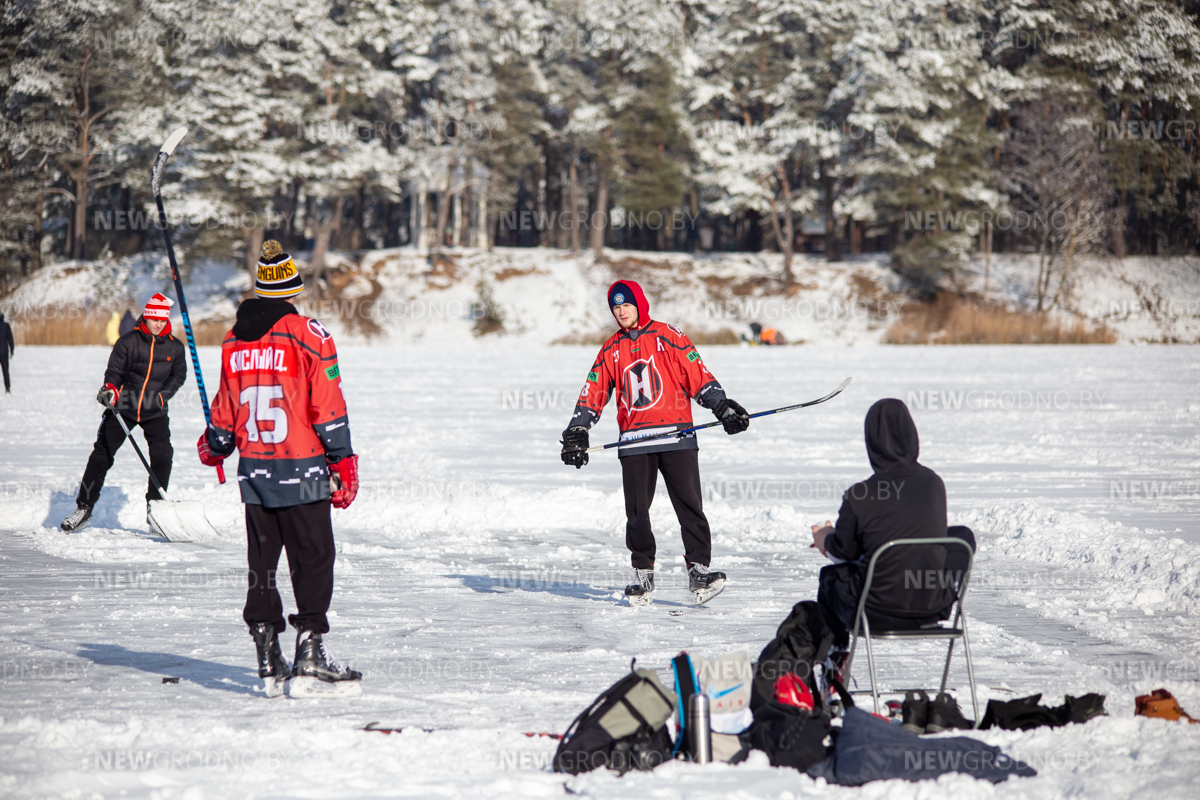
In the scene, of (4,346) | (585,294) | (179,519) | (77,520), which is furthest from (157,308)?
(585,294)

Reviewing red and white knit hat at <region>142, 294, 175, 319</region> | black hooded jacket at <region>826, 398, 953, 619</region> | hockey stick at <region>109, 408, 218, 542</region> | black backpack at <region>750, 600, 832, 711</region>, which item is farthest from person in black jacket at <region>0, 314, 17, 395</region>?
black hooded jacket at <region>826, 398, 953, 619</region>

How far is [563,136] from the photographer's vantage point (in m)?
43.7

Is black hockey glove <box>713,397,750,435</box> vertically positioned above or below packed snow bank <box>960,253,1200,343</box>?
below

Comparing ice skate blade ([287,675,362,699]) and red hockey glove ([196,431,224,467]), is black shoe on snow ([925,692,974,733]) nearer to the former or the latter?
ice skate blade ([287,675,362,699])

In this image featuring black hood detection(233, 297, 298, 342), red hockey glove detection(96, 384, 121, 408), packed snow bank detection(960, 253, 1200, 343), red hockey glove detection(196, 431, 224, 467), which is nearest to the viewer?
black hood detection(233, 297, 298, 342)

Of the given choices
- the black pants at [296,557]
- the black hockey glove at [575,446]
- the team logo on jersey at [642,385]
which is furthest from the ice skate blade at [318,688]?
the team logo on jersey at [642,385]

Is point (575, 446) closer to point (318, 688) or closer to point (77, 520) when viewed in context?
point (318, 688)

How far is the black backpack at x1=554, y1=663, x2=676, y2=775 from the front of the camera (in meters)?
3.55

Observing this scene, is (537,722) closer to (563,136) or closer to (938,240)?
(938,240)

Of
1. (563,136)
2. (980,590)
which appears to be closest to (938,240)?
(563,136)

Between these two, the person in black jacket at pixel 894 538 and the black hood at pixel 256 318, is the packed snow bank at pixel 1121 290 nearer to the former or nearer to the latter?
the person in black jacket at pixel 894 538

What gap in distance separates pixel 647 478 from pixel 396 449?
23.0ft

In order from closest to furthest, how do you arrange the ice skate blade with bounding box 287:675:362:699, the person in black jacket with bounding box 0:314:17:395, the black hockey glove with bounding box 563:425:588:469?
the ice skate blade with bounding box 287:675:362:699
the black hockey glove with bounding box 563:425:588:469
the person in black jacket with bounding box 0:314:17:395

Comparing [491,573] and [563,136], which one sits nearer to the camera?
[491,573]
